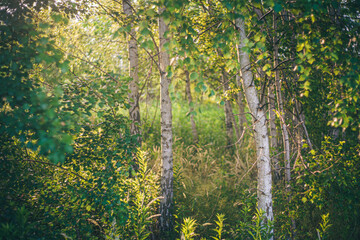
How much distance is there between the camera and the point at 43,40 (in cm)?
158

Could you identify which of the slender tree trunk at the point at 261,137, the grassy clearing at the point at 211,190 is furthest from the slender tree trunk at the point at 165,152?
the slender tree trunk at the point at 261,137

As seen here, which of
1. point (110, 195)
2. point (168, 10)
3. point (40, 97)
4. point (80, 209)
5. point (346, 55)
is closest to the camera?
point (40, 97)

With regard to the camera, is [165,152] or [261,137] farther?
[165,152]

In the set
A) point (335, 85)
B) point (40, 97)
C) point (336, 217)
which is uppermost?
point (335, 85)

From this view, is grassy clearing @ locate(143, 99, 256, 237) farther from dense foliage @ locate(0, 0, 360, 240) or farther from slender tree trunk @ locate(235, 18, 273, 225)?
slender tree trunk @ locate(235, 18, 273, 225)

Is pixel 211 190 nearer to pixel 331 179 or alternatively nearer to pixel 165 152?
pixel 165 152

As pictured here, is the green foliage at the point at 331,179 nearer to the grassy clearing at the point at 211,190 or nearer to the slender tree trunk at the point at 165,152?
the grassy clearing at the point at 211,190

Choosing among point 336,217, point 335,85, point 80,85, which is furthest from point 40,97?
point 336,217

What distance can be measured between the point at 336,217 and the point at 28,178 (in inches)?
169

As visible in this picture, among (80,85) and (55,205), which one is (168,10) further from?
(55,205)

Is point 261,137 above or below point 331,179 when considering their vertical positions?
above

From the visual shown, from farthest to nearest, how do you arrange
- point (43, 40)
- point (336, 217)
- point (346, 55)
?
1. point (336, 217)
2. point (346, 55)
3. point (43, 40)

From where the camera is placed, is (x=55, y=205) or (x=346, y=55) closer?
(x=346, y=55)

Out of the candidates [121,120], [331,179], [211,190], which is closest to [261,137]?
[331,179]
